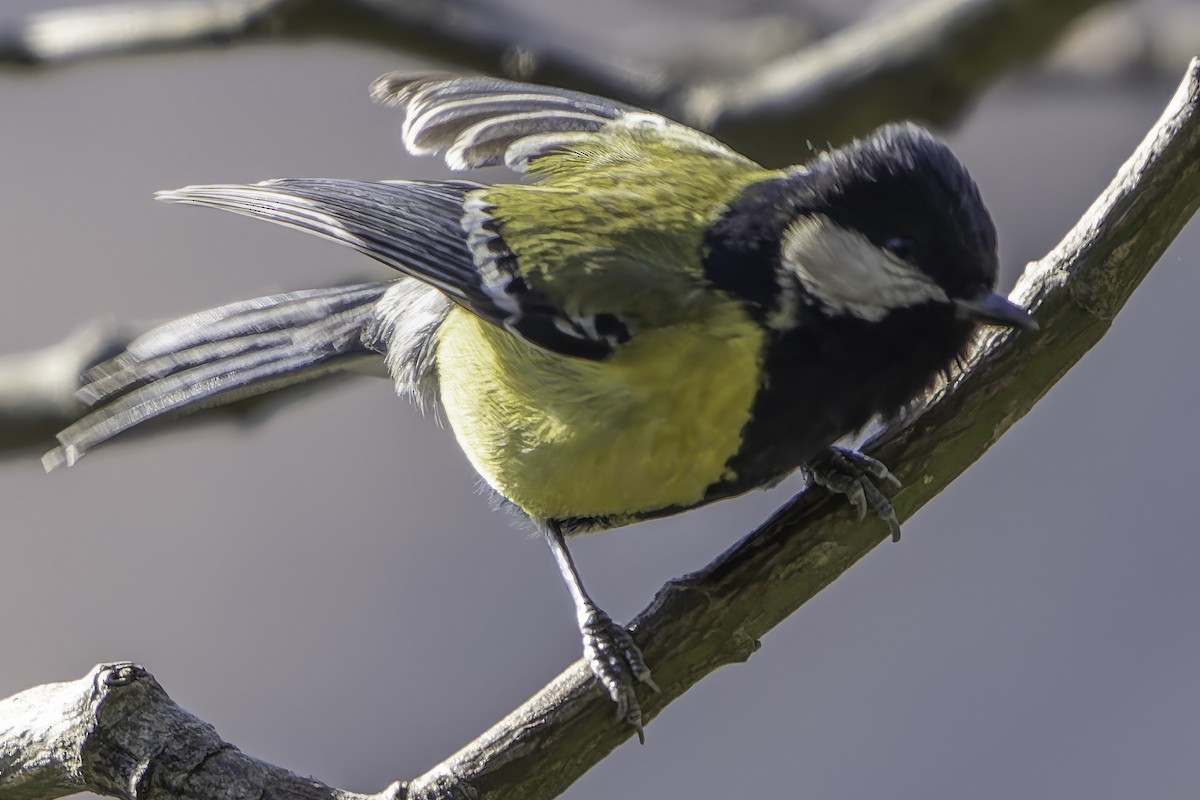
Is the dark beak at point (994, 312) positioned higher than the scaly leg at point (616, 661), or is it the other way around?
the dark beak at point (994, 312)

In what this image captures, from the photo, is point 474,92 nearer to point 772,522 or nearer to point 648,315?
point 648,315

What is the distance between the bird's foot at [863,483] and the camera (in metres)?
1.66

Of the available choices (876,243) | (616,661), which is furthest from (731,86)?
(616,661)

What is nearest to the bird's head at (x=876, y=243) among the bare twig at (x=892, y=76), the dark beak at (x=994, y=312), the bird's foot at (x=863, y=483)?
the dark beak at (x=994, y=312)

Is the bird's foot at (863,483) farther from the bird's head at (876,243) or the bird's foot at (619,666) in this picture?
the bird's foot at (619,666)

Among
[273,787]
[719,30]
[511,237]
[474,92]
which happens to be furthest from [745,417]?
[719,30]

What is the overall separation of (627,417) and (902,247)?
384mm

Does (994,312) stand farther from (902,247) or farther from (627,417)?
(627,417)

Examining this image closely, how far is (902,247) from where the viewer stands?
159 cm

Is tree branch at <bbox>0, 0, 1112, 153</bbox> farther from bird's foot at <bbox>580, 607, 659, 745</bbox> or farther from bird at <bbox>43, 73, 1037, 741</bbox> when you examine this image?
bird's foot at <bbox>580, 607, 659, 745</bbox>

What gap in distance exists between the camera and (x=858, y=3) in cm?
374

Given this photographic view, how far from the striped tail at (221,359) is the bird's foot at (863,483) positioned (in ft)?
2.66

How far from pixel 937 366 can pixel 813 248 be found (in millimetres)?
210

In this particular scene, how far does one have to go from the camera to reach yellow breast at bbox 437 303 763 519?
1619 millimetres
